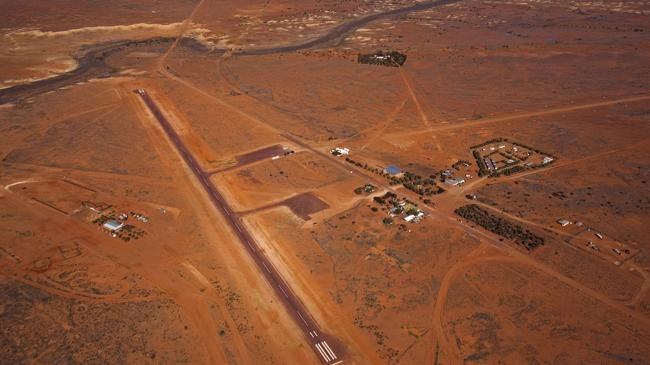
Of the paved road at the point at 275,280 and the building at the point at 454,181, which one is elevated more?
the paved road at the point at 275,280

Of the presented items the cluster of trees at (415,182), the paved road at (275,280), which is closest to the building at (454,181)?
the cluster of trees at (415,182)

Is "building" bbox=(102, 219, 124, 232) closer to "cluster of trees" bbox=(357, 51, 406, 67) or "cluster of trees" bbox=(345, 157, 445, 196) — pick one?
"cluster of trees" bbox=(345, 157, 445, 196)

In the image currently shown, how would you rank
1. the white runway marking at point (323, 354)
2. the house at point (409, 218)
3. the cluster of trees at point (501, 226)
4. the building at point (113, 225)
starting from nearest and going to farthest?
the white runway marking at point (323, 354) < the cluster of trees at point (501, 226) < the building at point (113, 225) < the house at point (409, 218)

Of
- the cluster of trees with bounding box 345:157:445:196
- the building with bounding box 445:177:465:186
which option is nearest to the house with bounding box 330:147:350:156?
the cluster of trees with bounding box 345:157:445:196

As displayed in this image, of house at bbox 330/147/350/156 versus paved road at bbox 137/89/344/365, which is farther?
house at bbox 330/147/350/156

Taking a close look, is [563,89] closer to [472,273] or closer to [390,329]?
[472,273]

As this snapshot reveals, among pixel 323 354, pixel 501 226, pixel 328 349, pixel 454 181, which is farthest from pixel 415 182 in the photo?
pixel 323 354

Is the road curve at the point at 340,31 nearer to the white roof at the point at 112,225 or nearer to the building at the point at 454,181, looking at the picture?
the building at the point at 454,181
